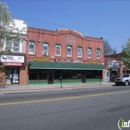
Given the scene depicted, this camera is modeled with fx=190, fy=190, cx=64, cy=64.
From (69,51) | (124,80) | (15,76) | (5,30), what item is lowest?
(124,80)

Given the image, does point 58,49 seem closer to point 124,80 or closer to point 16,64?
point 16,64

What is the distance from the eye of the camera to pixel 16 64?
74.3 feet

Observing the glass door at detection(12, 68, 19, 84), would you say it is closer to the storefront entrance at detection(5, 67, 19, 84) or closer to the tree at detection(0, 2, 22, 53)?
the storefront entrance at detection(5, 67, 19, 84)

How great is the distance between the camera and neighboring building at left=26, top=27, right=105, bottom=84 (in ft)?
81.3

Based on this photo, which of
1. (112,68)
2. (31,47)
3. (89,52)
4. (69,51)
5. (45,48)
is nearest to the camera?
(31,47)

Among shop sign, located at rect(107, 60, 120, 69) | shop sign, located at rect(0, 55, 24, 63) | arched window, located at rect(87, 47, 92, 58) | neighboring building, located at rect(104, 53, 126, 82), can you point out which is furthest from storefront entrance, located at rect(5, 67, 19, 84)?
shop sign, located at rect(107, 60, 120, 69)

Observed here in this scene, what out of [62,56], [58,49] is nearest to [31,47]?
[58,49]

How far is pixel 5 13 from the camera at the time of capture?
1845 cm

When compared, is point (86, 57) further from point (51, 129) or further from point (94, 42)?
point (51, 129)

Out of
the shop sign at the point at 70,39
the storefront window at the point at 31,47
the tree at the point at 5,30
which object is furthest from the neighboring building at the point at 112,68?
the tree at the point at 5,30

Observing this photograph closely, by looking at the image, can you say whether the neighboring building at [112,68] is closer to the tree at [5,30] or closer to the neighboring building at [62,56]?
the neighboring building at [62,56]

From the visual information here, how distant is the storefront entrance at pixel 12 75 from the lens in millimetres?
22969

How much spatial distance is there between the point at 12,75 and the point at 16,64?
5.25 ft

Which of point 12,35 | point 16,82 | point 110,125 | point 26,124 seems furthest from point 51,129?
point 16,82
